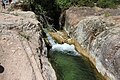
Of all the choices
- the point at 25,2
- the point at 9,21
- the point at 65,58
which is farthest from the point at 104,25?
the point at 25,2

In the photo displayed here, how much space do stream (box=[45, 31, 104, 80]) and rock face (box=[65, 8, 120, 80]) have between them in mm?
682

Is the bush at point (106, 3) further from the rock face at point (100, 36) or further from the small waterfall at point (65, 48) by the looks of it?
the small waterfall at point (65, 48)

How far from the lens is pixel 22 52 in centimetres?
1463

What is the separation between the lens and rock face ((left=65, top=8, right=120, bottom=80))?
1734cm

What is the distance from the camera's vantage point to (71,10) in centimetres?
2964

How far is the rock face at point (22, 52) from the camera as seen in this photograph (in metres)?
13.4

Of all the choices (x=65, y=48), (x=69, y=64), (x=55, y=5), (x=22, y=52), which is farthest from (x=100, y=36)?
(x=55, y=5)

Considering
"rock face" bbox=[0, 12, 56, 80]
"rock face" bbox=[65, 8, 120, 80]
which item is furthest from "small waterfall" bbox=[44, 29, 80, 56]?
"rock face" bbox=[0, 12, 56, 80]

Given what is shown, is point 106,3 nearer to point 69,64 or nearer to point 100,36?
point 100,36

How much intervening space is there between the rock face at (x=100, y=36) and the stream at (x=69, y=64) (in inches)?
26.9

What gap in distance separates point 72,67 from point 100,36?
9.72 ft

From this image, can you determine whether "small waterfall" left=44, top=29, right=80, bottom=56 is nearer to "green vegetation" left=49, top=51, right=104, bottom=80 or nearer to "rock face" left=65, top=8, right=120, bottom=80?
"green vegetation" left=49, top=51, right=104, bottom=80

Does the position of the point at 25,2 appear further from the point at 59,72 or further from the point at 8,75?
the point at 8,75

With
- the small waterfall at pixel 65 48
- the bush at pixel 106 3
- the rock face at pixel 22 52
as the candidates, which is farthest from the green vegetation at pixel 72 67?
the bush at pixel 106 3
